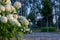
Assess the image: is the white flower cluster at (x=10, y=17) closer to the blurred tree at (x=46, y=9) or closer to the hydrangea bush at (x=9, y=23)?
the hydrangea bush at (x=9, y=23)

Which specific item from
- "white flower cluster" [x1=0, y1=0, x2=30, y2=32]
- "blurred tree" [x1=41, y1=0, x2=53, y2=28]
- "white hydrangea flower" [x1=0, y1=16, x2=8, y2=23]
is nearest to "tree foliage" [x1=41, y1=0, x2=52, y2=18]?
"blurred tree" [x1=41, y1=0, x2=53, y2=28]

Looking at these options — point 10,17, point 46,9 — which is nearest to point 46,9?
point 46,9

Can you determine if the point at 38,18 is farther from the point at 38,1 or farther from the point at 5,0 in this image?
the point at 5,0

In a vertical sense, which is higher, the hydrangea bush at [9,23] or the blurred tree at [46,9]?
the hydrangea bush at [9,23]

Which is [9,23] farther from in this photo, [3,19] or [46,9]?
[46,9]

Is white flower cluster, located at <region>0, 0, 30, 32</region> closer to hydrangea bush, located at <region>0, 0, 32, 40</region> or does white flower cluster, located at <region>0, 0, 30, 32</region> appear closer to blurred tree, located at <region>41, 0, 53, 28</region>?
hydrangea bush, located at <region>0, 0, 32, 40</region>

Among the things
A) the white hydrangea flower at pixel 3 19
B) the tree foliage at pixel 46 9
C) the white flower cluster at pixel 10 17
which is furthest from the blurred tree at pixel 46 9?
the white hydrangea flower at pixel 3 19

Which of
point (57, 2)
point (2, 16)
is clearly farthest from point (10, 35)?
point (57, 2)

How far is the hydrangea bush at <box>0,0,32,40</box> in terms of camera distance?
5.17 ft

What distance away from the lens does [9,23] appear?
161cm

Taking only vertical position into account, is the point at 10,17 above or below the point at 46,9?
above

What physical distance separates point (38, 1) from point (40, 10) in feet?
5.15

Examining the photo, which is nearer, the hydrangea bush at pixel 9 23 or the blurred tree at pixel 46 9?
the hydrangea bush at pixel 9 23

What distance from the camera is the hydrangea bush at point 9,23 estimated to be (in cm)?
158
